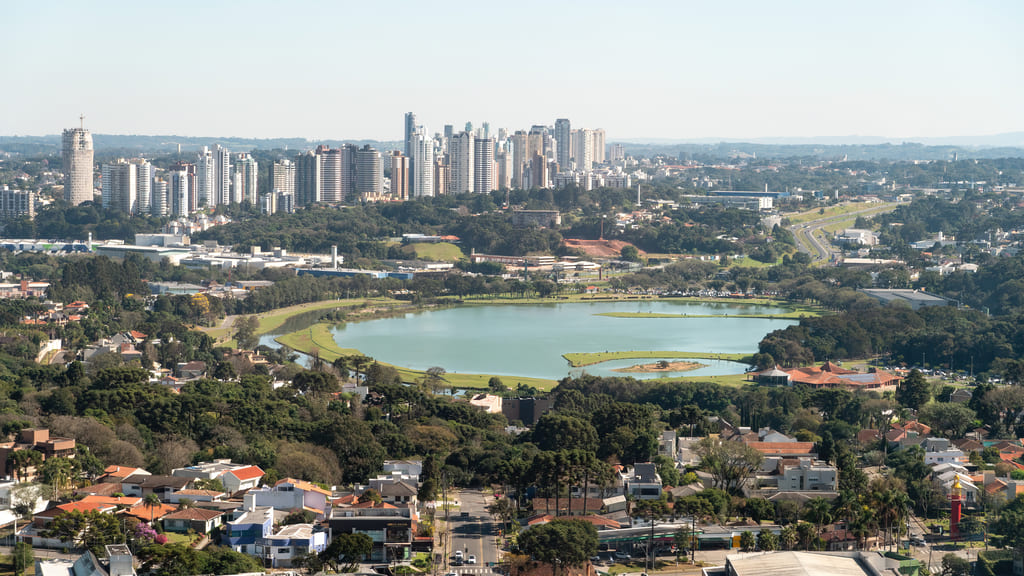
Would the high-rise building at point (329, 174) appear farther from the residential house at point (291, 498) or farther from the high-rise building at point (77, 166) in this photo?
the residential house at point (291, 498)

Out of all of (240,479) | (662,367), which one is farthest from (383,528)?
(662,367)

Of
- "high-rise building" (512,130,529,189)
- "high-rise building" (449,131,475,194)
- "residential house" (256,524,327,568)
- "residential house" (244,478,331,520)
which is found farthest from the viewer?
"high-rise building" (512,130,529,189)

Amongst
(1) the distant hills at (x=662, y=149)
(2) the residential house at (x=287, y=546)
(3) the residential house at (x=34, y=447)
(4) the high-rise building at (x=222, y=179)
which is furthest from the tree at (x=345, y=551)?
(1) the distant hills at (x=662, y=149)

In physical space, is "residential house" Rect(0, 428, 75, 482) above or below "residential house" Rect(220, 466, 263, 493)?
above

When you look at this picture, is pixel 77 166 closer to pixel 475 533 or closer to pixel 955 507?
pixel 475 533

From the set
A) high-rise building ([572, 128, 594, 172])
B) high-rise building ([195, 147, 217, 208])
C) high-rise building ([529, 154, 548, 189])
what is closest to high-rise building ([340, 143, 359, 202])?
high-rise building ([195, 147, 217, 208])

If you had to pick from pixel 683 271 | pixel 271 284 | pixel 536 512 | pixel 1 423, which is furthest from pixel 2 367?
pixel 683 271

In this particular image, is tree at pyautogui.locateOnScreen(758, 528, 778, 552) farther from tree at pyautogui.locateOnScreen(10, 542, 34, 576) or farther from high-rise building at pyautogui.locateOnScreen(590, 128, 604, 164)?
high-rise building at pyautogui.locateOnScreen(590, 128, 604, 164)
